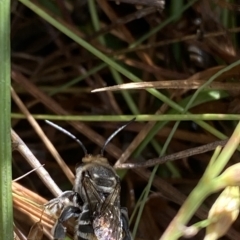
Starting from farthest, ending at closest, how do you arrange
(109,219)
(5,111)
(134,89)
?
(134,89) → (109,219) → (5,111)

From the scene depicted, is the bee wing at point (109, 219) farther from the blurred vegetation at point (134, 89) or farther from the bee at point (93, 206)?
the blurred vegetation at point (134, 89)

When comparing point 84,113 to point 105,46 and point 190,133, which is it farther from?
point 190,133

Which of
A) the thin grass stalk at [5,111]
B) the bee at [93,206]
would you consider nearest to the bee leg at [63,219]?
the bee at [93,206]

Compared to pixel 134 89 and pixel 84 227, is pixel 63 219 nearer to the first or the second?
pixel 84 227

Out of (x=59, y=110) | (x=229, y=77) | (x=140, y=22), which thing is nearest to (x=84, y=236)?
(x=59, y=110)

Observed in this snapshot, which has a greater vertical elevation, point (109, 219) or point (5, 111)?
point (5, 111)

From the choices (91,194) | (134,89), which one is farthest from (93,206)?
(134,89)

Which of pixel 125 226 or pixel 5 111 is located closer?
pixel 5 111
